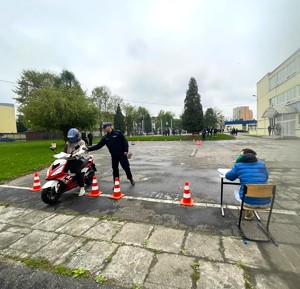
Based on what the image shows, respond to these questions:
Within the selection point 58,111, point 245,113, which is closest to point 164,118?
point 245,113

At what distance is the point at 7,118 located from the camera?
5272cm

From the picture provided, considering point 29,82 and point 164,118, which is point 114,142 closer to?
point 29,82

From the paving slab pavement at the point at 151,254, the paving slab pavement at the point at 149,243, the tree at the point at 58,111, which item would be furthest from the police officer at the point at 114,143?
the tree at the point at 58,111

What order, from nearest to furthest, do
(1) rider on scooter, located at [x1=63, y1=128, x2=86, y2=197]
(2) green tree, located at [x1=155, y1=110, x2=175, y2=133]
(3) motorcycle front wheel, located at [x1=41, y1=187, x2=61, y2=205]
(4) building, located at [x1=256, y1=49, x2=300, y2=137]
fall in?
(3) motorcycle front wheel, located at [x1=41, y1=187, x2=61, y2=205]
(1) rider on scooter, located at [x1=63, y1=128, x2=86, y2=197]
(4) building, located at [x1=256, y1=49, x2=300, y2=137]
(2) green tree, located at [x1=155, y1=110, x2=175, y2=133]

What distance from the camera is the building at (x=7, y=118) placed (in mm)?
51438

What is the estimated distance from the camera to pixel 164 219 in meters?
3.75

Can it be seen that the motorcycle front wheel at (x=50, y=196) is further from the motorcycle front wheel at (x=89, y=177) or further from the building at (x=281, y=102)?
the building at (x=281, y=102)

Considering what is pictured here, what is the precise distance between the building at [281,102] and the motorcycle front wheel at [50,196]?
24349 millimetres

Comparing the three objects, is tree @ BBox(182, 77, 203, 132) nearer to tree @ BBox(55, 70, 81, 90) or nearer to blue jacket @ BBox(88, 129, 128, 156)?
tree @ BBox(55, 70, 81, 90)

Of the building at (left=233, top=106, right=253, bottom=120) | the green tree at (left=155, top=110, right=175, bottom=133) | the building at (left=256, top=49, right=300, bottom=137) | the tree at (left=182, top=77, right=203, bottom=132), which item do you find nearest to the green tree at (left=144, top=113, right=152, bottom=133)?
the green tree at (left=155, top=110, right=175, bottom=133)

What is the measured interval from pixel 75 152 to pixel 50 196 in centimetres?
120

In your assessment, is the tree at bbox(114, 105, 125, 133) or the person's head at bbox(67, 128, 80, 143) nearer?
the person's head at bbox(67, 128, 80, 143)

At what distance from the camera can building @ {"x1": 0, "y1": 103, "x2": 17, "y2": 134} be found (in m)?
51.4

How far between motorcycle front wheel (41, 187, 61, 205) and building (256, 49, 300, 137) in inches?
959
